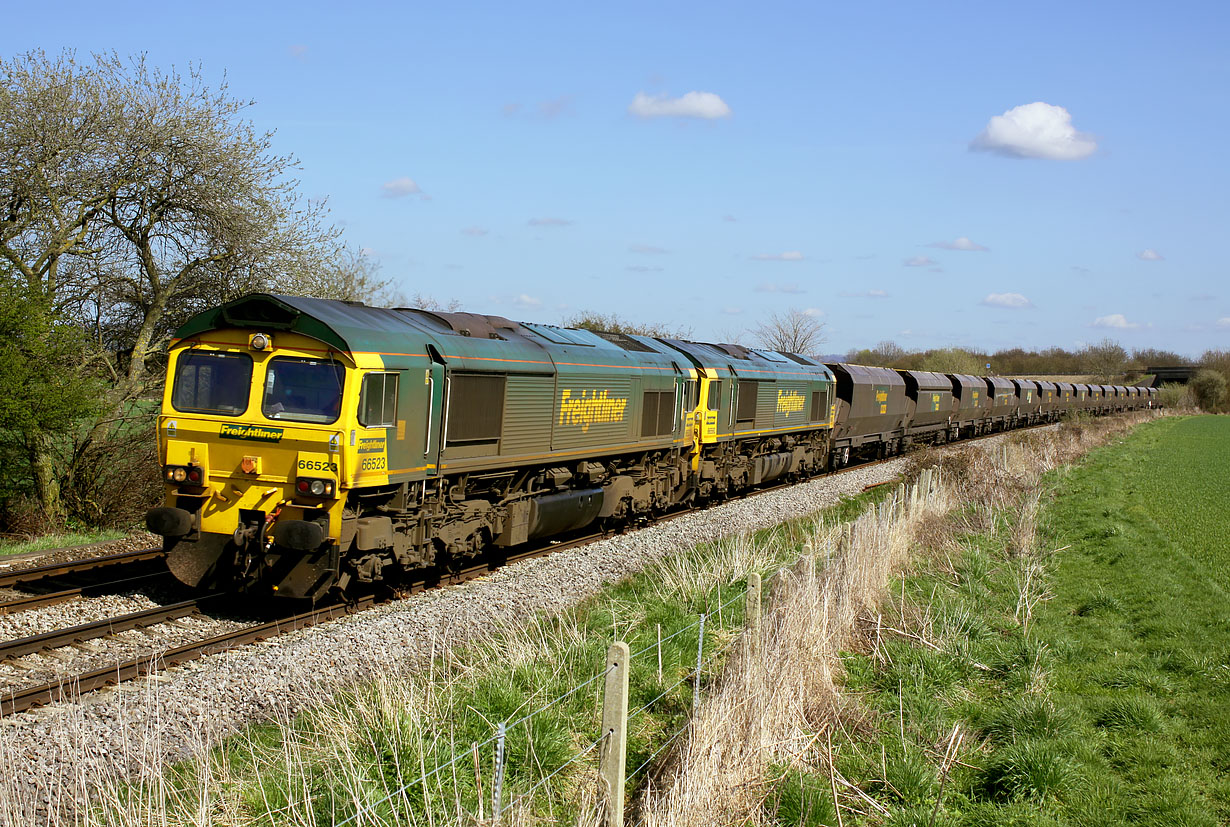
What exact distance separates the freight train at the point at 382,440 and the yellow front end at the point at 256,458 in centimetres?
2

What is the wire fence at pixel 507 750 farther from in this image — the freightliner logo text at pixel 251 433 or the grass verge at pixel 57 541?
the grass verge at pixel 57 541

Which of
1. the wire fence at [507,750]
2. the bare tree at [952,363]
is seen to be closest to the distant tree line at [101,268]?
the wire fence at [507,750]

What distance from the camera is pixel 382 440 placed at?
10.8 m

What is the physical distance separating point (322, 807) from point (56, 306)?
14699 mm

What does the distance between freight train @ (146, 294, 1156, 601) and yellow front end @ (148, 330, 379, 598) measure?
0.6 inches

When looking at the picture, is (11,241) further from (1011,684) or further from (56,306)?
(1011,684)

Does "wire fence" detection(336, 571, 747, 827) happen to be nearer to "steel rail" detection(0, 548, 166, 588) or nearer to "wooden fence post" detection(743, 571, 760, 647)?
"wooden fence post" detection(743, 571, 760, 647)

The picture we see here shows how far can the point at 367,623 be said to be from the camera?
10.4 metres

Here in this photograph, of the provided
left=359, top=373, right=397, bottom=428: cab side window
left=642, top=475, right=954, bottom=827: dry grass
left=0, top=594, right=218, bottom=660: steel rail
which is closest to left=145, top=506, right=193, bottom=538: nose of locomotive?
left=0, top=594, right=218, bottom=660: steel rail

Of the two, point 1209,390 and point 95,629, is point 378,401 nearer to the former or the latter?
point 95,629

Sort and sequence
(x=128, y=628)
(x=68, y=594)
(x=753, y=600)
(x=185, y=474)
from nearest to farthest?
(x=753, y=600) → (x=128, y=628) → (x=185, y=474) → (x=68, y=594)

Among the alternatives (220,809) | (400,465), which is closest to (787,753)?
(220,809)

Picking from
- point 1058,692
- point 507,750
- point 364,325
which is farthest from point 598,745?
point 364,325

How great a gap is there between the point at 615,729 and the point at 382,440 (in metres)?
6.21
